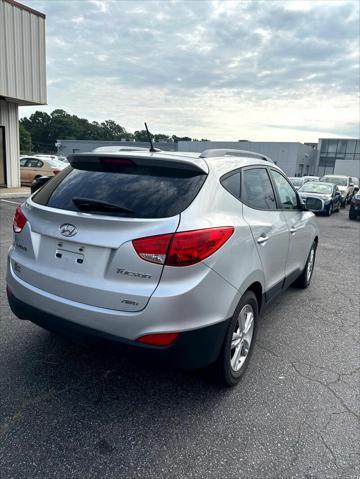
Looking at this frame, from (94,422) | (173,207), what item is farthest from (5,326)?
(173,207)

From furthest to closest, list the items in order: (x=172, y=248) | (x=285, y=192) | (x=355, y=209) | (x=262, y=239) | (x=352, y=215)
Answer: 1. (x=352, y=215)
2. (x=355, y=209)
3. (x=285, y=192)
4. (x=262, y=239)
5. (x=172, y=248)

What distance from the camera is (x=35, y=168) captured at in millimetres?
16250

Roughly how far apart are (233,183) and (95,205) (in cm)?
108

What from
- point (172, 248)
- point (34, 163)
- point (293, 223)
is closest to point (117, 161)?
point (172, 248)

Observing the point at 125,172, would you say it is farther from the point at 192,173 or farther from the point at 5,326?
the point at 5,326

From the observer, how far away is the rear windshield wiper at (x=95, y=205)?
92.8 inches

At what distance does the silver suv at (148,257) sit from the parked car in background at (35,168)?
14.1 meters

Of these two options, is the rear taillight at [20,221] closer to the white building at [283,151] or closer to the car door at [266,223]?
the car door at [266,223]

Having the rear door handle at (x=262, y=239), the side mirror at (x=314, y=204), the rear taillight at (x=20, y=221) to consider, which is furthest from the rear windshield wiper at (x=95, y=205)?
the side mirror at (x=314, y=204)

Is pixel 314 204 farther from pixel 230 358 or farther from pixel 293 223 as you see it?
pixel 230 358

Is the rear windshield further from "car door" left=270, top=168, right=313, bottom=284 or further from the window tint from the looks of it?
the window tint

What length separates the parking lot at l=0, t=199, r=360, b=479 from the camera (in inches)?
83.6

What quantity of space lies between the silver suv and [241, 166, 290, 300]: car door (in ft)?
0.11

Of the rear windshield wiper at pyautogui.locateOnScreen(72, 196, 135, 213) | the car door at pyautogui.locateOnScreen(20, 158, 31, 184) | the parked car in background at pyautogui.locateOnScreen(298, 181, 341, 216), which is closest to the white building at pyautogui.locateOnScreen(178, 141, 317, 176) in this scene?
the parked car in background at pyautogui.locateOnScreen(298, 181, 341, 216)
